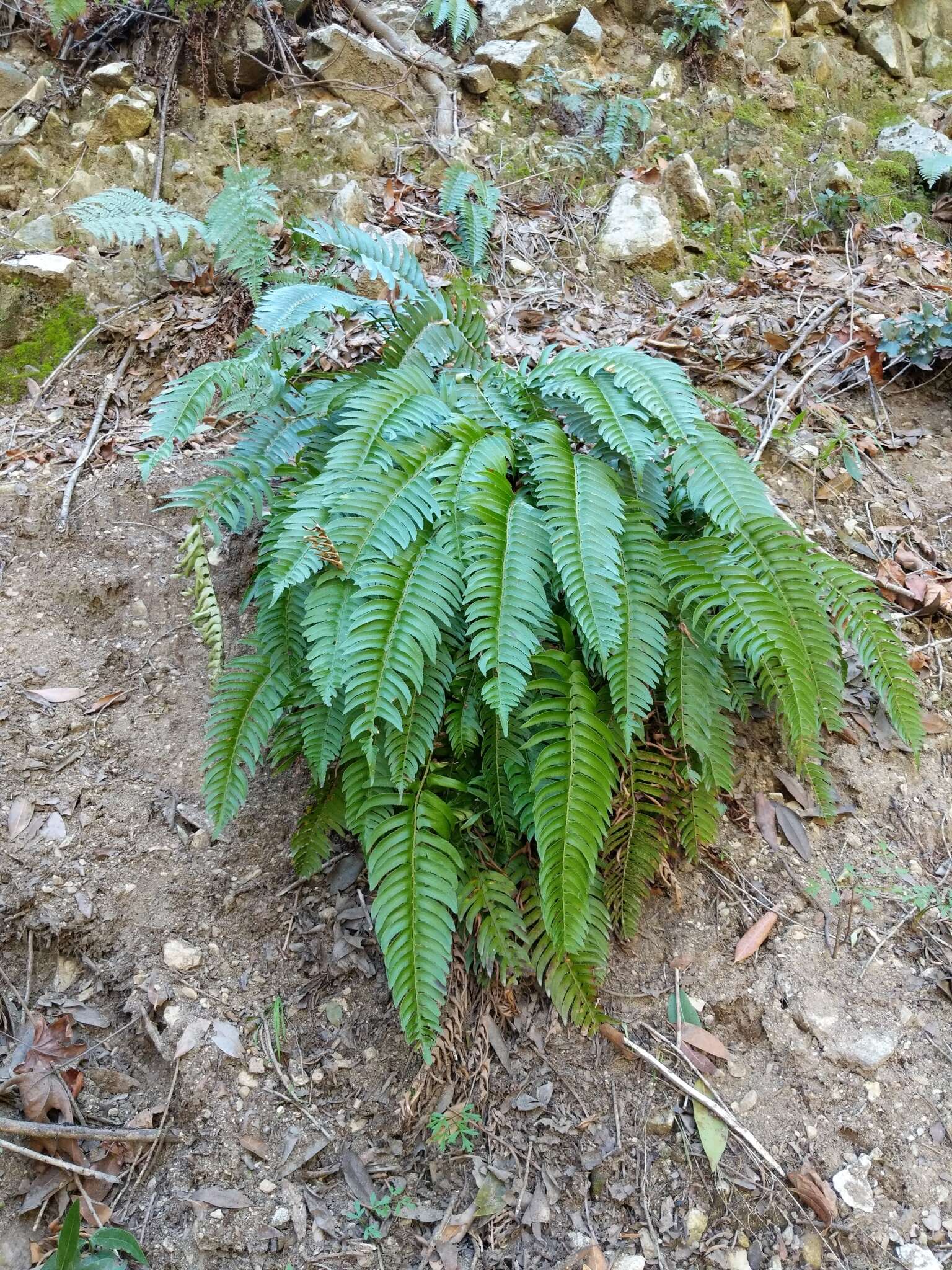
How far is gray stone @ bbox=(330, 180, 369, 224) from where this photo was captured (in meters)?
3.99

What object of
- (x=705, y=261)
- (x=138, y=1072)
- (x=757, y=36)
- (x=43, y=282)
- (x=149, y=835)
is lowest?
(x=138, y=1072)

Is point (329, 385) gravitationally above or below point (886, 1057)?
above

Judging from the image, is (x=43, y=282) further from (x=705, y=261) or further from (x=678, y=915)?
(x=678, y=915)

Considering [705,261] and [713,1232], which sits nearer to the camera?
[713,1232]

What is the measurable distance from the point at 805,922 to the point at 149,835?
1.90 m

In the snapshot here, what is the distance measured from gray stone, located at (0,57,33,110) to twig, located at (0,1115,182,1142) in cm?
453

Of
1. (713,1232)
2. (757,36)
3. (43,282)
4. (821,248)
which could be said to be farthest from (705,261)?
(713,1232)

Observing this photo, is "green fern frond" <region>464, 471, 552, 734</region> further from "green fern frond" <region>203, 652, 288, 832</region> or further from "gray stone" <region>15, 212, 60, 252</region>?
"gray stone" <region>15, 212, 60, 252</region>

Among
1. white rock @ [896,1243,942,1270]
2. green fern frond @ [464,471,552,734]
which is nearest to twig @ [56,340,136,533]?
green fern frond @ [464,471,552,734]

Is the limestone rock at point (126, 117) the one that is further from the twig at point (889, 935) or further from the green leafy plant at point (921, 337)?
the twig at point (889, 935)

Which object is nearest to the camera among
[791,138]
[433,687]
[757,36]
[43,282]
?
[433,687]

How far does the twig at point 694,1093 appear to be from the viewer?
201 centimetres

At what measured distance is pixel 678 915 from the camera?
2.35 meters

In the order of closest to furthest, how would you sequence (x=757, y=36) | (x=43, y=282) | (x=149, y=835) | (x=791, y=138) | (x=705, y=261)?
(x=149, y=835)
(x=43, y=282)
(x=705, y=261)
(x=791, y=138)
(x=757, y=36)
